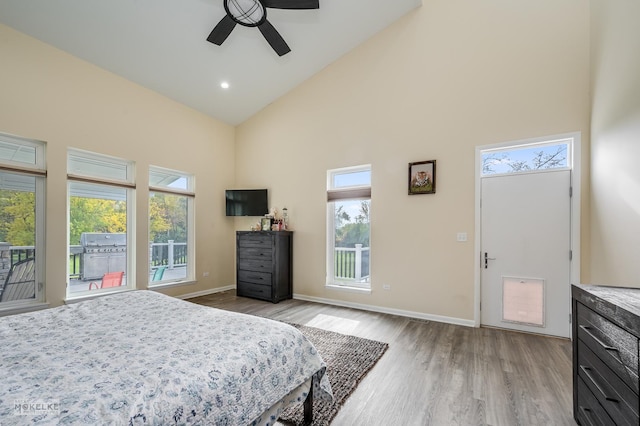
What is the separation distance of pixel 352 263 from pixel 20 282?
423cm

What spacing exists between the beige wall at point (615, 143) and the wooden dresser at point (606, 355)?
91 centimetres

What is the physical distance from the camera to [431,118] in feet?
12.6

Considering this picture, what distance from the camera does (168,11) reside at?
3.20 meters

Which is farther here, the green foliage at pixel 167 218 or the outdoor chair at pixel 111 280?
the green foliage at pixel 167 218

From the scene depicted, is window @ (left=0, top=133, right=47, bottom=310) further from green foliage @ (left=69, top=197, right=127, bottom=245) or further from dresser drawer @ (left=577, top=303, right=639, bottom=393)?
dresser drawer @ (left=577, top=303, right=639, bottom=393)

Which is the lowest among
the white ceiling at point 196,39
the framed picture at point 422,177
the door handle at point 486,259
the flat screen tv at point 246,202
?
the door handle at point 486,259

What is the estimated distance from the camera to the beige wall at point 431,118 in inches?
126

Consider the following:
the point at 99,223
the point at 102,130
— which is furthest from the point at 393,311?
the point at 102,130

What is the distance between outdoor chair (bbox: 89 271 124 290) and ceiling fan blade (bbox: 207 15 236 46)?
346 cm

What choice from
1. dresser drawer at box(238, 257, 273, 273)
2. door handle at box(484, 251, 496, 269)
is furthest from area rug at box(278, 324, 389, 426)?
door handle at box(484, 251, 496, 269)

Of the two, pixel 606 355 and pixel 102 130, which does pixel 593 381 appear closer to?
pixel 606 355

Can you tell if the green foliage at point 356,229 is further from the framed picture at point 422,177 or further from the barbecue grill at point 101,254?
the barbecue grill at point 101,254

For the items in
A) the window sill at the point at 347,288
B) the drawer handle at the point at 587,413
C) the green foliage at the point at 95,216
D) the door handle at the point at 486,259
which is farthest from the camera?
the window sill at the point at 347,288

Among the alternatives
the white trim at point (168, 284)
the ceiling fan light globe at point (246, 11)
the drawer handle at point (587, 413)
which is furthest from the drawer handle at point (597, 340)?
the white trim at point (168, 284)
